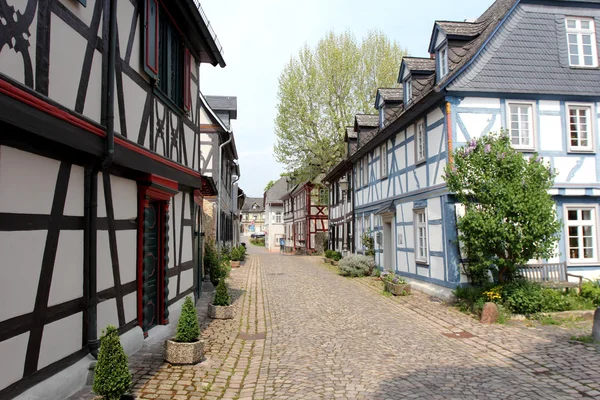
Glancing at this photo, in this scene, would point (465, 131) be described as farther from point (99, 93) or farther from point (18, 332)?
point (18, 332)

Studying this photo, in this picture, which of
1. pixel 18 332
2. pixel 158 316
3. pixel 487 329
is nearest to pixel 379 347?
pixel 487 329

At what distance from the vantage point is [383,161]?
1756cm

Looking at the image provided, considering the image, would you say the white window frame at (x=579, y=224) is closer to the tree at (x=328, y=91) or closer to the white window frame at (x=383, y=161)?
the white window frame at (x=383, y=161)

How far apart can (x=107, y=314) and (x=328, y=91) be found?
25.3 metres

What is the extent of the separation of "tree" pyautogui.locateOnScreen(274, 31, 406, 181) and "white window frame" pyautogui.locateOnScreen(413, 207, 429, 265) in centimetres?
1603

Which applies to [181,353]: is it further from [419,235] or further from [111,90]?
[419,235]

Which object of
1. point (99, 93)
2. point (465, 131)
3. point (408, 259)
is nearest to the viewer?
point (99, 93)

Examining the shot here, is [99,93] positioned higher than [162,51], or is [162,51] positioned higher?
[162,51]

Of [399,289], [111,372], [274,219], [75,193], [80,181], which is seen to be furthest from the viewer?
[274,219]

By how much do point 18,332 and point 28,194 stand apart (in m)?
1.16

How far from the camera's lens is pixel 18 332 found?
3.86 meters

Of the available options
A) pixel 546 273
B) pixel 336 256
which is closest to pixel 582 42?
pixel 546 273

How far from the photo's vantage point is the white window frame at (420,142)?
Result: 1298cm

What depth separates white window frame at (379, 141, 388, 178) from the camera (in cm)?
1722
